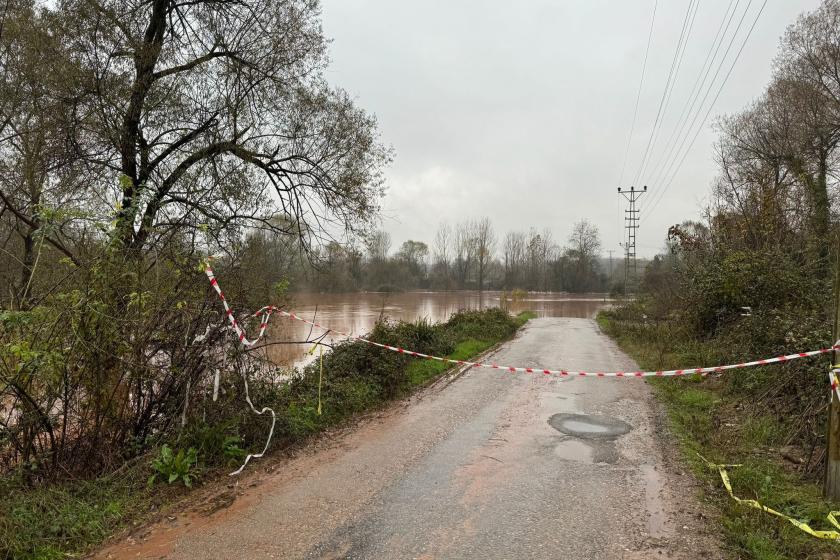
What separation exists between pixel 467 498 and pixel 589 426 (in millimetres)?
3206

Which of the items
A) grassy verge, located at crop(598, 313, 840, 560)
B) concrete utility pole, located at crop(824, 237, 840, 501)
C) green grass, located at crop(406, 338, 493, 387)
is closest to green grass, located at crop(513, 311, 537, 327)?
green grass, located at crop(406, 338, 493, 387)

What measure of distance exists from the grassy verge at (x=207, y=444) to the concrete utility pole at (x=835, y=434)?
5717 millimetres

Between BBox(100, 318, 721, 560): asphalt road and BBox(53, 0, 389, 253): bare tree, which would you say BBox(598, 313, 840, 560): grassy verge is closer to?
BBox(100, 318, 721, 560): asphalt road

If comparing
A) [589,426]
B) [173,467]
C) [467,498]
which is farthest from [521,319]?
[173,467]

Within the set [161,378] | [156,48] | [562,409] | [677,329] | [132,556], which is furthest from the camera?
[677,329]

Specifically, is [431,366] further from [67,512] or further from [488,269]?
[488,269]

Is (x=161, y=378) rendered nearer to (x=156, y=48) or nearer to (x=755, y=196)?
(x=156, y=48)

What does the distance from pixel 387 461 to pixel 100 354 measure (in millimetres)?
3323

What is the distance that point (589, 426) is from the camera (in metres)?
7.14

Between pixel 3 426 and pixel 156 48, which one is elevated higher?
pixel 156 48

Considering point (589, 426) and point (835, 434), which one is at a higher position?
point (835, 434)

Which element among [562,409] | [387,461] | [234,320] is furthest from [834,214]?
[234,320]

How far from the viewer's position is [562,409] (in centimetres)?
808

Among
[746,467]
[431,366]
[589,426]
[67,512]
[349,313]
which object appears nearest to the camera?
[67,512]
